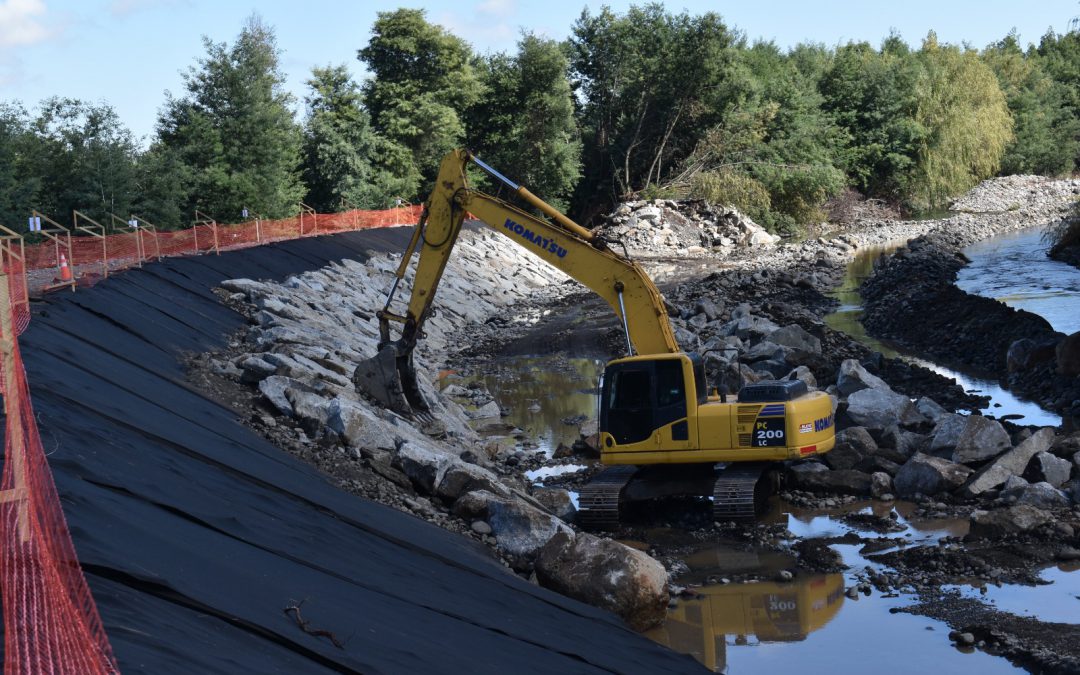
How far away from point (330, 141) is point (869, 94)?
41.0 meters

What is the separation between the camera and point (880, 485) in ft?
45.1

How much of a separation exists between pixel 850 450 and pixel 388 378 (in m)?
6.69

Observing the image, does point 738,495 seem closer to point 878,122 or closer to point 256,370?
point 256,370

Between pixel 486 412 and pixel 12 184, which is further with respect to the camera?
pixel 12 184

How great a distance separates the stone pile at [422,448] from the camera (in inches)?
391

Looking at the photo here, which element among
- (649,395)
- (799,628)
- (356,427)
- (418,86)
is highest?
(418,86)

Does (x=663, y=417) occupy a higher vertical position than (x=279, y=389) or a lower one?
lower

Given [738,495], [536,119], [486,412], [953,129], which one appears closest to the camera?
[738,495]

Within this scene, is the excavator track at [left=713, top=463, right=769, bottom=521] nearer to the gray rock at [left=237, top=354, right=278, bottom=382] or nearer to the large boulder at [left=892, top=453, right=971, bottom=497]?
the large boulder at [left=892, top=453, right=971, bottom=497]

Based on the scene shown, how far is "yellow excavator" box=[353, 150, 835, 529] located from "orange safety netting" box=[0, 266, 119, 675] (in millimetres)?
7779

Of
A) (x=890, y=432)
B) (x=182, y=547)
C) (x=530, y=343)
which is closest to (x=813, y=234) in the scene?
(x=530, y=343)

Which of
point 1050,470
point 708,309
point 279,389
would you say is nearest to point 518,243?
point 279,389

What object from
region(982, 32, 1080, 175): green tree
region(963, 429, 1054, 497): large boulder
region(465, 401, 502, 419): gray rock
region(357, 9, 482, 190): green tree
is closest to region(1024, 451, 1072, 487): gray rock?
region(963, 429, 1054, 497): large boulder

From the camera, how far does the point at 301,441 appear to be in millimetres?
12477
